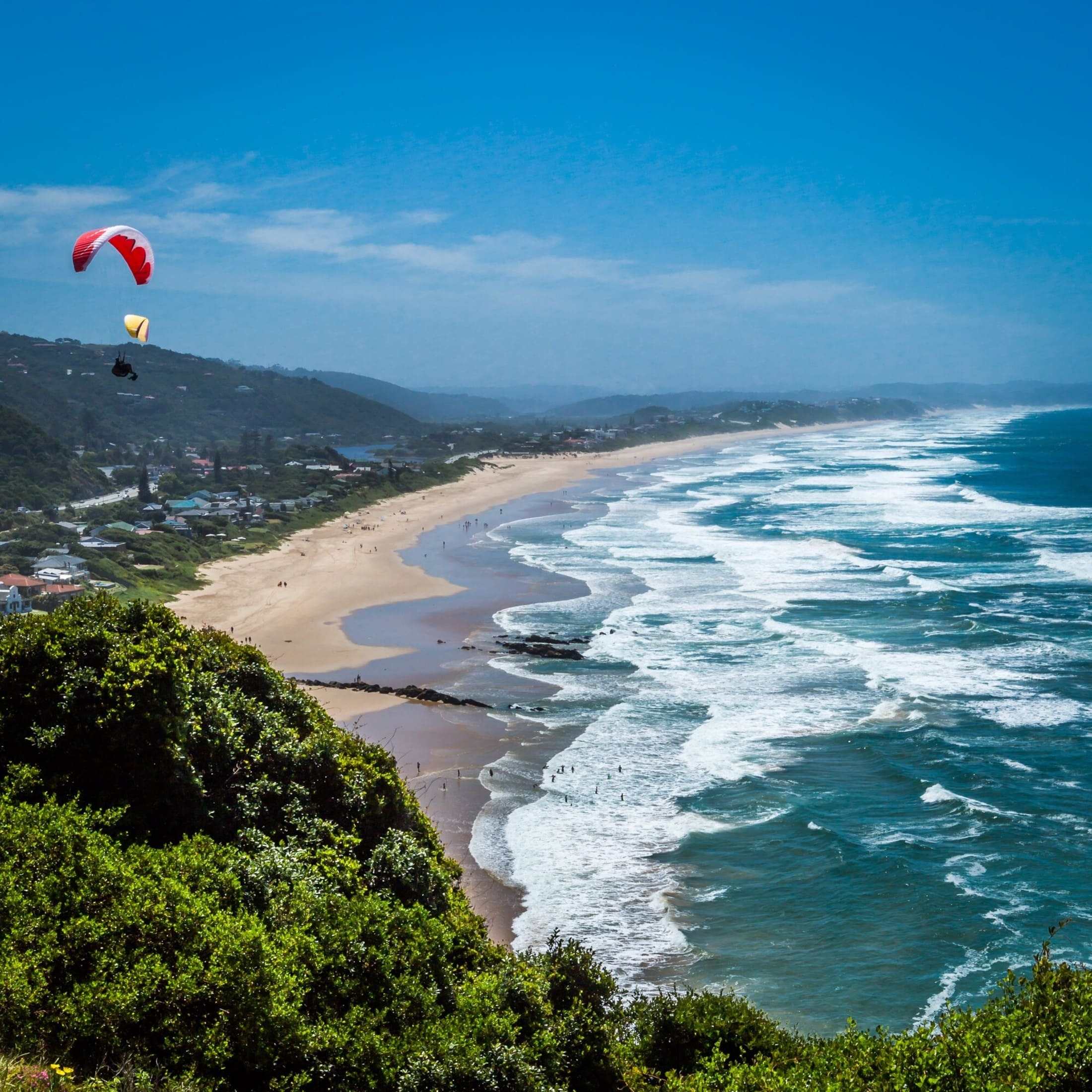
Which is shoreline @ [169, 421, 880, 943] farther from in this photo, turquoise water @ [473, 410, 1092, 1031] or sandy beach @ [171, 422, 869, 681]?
turquoise water @ [473, 410, 1092, 1031]

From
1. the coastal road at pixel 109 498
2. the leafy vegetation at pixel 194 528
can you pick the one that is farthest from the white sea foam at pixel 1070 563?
the coastal road at pixel 109 498

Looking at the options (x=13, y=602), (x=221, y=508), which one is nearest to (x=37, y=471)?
(x=221, y=508)

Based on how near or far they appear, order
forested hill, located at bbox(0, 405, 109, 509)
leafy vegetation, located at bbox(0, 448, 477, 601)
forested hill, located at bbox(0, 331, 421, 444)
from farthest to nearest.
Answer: forested hill, located at bbox(0, 331, 421, 444) < forested hill, located at bbox(0, 405, 109, 509) < leafy vegetation, located at bbox(0, 448, 477, 601)

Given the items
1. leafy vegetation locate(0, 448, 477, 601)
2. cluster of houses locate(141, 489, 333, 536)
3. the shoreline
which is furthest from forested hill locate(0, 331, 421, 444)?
the shoreline

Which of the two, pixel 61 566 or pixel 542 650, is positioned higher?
pixel 61 566

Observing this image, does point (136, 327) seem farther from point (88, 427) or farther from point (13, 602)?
point (88, 427)

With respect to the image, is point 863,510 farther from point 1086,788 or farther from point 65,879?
point 65,879

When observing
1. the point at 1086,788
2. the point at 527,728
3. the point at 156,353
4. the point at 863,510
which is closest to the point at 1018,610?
the point at 1086,788
